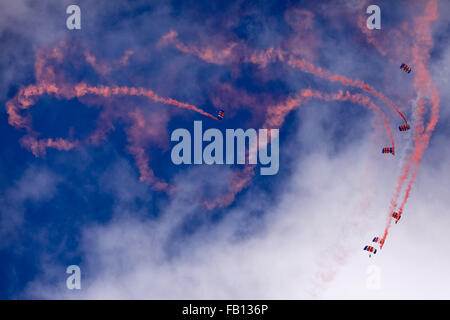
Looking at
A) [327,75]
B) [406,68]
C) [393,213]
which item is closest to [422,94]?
[406,68]

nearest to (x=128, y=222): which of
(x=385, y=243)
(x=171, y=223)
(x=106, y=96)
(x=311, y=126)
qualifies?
(x=171, y=223)

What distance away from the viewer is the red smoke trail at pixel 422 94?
99.1 feet

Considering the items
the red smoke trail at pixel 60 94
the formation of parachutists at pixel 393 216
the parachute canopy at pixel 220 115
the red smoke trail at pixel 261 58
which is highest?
the red smoke trail at pixel 261 58

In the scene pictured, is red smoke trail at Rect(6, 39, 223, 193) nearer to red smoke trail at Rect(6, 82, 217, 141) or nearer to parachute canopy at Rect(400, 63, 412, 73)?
red smoke trail at Rect(6, 82, 217, 141)

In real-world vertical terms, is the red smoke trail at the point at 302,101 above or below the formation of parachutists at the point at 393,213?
above

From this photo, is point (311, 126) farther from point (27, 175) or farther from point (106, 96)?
point (27, 175)

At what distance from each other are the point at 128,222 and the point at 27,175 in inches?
309

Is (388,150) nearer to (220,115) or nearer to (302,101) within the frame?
(302,101)

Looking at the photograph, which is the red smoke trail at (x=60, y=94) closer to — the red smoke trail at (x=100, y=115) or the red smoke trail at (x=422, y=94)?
the red smoke trail at (x=100, y=115)

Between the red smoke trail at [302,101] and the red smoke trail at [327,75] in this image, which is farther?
→ the red smoke trail at [302,101]

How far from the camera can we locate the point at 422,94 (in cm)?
3030

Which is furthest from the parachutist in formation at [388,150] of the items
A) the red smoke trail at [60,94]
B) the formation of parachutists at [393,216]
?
the red smoke trail at [60,94]

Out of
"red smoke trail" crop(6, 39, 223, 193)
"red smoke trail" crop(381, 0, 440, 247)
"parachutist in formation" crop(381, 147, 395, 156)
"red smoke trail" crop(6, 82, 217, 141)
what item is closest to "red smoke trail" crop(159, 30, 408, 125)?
"red smoke trail" crop(381, 0, 440, 247)
